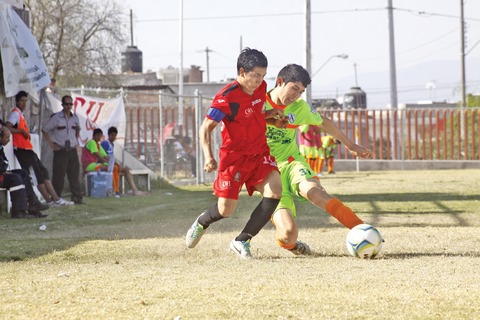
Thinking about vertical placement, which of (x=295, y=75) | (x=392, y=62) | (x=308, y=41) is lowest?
(x=295, y=75)

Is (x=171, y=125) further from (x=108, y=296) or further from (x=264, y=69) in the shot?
(x=108, y=296)

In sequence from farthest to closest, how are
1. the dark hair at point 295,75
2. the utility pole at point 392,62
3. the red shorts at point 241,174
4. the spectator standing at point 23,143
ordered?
the utility pole at point 392,62 → the spectator standing at point 23,143 → the dark hair at point 295,75 → the red shorts at point 241,174

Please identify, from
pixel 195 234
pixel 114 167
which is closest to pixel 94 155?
pixel 114 167

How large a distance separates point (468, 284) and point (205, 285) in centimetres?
183

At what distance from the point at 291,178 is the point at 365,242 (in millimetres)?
1092

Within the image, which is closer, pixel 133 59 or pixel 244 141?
pixel 244 141

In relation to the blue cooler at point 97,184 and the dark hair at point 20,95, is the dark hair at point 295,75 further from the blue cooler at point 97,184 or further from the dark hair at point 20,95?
the blue cooler at point 97,184

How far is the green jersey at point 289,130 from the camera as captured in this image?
957cm

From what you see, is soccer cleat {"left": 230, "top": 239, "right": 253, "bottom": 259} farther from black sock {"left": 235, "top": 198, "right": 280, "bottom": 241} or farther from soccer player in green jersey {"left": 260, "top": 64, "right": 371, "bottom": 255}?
soccer player in green jersey {"left": 260, "top": 64, "right": 371, "bottom": 255}

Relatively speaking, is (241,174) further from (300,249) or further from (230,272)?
(230,272)

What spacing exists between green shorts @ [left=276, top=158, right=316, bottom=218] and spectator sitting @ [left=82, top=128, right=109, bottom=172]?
11.7 meters

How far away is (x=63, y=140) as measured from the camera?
18406mm

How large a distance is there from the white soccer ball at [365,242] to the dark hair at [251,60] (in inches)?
65.8

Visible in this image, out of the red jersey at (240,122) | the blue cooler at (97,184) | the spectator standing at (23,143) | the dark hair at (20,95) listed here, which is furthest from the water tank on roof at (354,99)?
the red jersey at (240,122)
